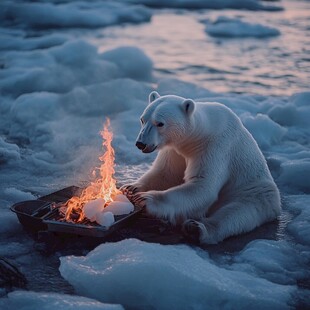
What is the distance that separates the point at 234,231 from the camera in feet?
13.3

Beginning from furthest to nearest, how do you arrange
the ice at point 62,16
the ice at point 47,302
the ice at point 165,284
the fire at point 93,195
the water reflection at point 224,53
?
the ice at point 62,16 → the water reflection at point 224,53 → the fire at point 93,195 → the ice at point 165,284 → the ice at point 47,302

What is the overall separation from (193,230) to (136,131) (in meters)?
3.34

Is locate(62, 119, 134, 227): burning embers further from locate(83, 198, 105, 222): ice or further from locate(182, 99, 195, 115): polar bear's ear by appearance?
locate(182, 99, 195, 115): polar bear's ear

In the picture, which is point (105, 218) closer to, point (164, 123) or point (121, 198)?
point (121, 198)

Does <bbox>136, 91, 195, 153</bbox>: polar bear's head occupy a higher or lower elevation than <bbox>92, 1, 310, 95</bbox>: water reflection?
higher

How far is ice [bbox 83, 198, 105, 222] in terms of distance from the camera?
Answer: 3688 millimetres

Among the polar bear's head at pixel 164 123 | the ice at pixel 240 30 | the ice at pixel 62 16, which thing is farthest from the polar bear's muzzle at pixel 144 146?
the ice at pixel 62 16

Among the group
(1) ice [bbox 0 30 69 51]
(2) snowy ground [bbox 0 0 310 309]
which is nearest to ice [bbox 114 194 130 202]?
(2) snowy ground [bbox 0 0 310 309]

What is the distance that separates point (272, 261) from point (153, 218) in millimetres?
866

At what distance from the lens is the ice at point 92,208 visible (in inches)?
145

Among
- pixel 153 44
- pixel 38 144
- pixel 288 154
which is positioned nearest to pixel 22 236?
pixel 38 144

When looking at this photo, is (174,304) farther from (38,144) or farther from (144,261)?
(38,144)

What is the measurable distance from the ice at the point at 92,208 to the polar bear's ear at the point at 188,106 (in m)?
0.92

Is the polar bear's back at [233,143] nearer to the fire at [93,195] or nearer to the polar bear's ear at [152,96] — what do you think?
the polar bear's ear at [152,96]
